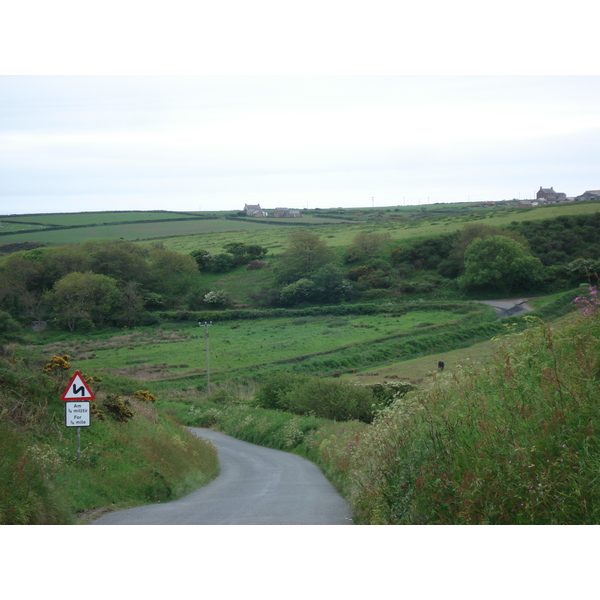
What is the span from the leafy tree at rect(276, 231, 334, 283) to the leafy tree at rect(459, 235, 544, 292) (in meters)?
26.2

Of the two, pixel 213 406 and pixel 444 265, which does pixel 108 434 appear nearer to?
pixel 213 406

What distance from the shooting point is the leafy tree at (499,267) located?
56906 mm

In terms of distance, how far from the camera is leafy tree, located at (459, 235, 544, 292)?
5691cm

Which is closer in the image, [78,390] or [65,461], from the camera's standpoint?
[78,390]

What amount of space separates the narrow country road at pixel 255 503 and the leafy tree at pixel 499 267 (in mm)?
43261

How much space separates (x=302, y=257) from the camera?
89.4 meters

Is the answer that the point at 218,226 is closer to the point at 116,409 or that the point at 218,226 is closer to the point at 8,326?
the point at 8,326

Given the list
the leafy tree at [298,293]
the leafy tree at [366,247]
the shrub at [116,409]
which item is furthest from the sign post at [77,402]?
the leafy tree at [366,247]

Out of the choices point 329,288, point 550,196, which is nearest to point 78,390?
point 329,288

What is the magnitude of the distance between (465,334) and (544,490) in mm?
52693

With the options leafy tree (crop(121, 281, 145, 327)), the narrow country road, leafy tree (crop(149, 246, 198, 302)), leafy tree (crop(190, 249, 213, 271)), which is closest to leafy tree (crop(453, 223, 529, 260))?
leafy tree (crop(149, 246, 198, 302))

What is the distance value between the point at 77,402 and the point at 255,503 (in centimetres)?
389

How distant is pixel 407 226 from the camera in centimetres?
10844

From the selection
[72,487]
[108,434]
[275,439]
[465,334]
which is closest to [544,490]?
[72,487]
